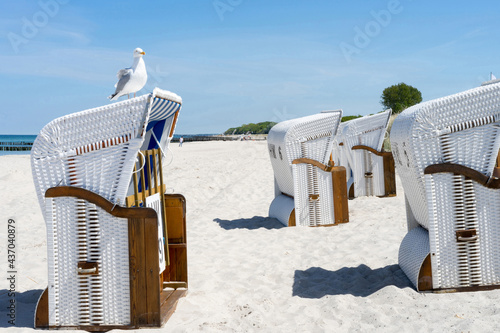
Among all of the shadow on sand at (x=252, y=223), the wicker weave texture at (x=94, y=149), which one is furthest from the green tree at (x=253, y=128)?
the wicker weave texture at (x=94, y=149)

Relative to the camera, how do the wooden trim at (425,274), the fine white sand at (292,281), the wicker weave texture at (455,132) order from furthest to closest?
the wooden trim at (425,274) < the wicker weave texture at (455,132) < the fine white sand at (292,281)

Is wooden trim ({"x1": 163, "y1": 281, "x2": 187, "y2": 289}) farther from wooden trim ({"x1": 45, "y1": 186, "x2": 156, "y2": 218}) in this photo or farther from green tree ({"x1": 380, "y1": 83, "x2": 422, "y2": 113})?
green tree ({"x1": 380, "y1": 83, "x2": 422, "y2": 113})

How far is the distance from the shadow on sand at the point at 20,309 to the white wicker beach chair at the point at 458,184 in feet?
11.5

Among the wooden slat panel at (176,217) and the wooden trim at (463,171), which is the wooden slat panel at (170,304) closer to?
the wooden slat panel at (176,217)

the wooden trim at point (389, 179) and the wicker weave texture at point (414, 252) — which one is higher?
the wooden trim at point (389, 179)

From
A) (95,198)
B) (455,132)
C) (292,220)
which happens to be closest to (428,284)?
(455,132)

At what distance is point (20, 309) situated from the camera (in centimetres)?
432

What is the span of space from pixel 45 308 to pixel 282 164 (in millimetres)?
4958

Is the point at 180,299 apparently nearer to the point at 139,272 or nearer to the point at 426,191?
the point at 139,272

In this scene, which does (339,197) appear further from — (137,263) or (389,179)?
(137,263)

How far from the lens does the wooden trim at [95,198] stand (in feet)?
11.9

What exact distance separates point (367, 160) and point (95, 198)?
8950 mm

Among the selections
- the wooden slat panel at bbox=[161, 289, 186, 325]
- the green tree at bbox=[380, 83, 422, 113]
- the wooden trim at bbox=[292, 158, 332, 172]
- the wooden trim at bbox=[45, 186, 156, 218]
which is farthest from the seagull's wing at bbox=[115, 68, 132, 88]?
the green tree at bbox=[380, 83, 422, 113]

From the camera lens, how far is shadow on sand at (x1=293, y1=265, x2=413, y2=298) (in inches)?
180
